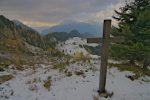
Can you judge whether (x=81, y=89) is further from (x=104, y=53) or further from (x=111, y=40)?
(x=111, y=40)

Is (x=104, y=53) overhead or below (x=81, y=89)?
Result: overhead

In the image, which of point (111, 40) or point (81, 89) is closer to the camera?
point (111, 40)

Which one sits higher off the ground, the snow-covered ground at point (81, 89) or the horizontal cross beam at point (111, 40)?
the horizontal cross beam at point (111, 40)

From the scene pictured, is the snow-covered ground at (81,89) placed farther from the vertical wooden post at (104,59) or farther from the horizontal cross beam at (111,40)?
the horizontal cross beam at (111,40)

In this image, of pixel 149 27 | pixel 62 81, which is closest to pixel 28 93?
pixel 62 81

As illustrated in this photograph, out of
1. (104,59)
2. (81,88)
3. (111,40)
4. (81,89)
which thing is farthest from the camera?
(81,88)

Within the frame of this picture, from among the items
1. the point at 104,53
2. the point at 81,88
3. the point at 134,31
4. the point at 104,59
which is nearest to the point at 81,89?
the point at 81,88

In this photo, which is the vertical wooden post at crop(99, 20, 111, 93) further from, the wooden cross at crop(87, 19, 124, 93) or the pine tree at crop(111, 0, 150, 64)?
the pine tree at crop(111, 0, 150, 64)

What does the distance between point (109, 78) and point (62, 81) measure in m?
3.30

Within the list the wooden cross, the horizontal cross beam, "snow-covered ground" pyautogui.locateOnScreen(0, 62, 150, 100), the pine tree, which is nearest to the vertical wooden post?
the wooden cross

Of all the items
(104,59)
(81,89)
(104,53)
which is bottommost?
(81,89)

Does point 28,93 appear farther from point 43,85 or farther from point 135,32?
point 135,32

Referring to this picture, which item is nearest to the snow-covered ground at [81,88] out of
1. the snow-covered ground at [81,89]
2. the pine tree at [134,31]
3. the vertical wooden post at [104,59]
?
the snow-covered ground at [81,89]

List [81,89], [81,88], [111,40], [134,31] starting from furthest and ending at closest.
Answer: [134,31] < [81,88] < [81,89] < [111,40]
